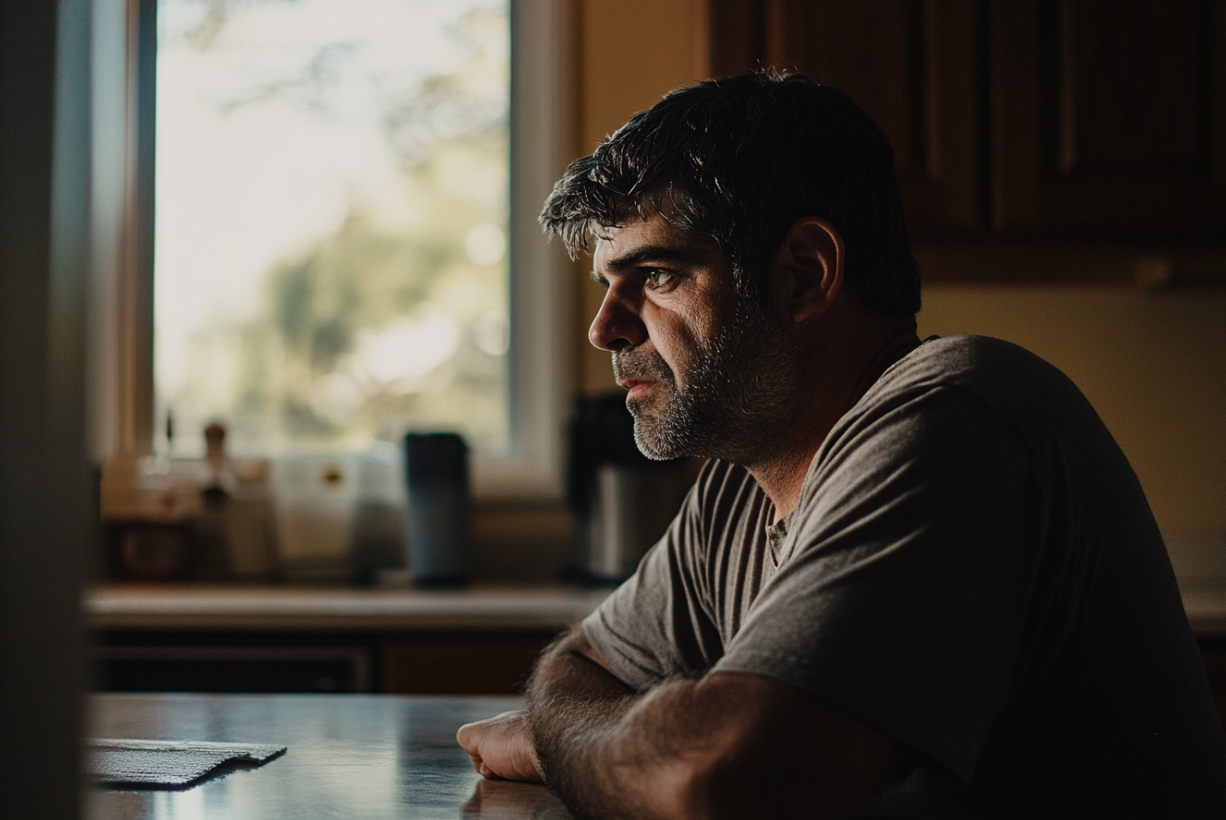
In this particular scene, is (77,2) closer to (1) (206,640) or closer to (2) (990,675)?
(2) (990,675)

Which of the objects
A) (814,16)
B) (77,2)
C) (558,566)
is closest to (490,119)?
(814,16)

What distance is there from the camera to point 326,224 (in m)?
2.67

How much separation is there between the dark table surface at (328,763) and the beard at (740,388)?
375mm

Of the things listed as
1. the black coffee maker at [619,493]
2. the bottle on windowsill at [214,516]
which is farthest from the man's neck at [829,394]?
the bottle on windowsill at [214,516]

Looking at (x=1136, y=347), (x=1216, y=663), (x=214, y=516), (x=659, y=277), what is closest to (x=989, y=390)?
(x=659, y=277)

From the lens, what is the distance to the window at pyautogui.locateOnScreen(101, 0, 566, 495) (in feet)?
8.65

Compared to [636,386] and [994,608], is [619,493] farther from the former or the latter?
[994,608]

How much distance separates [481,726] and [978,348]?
0.54 m

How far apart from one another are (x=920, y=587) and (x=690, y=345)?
0.45m

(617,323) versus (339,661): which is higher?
(617,323)

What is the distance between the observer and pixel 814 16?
79.4 inches

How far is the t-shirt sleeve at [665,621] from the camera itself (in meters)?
1.12

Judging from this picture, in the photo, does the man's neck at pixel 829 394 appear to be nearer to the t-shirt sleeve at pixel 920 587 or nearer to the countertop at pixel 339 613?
the t-shirt sleeve at pixel 920 587

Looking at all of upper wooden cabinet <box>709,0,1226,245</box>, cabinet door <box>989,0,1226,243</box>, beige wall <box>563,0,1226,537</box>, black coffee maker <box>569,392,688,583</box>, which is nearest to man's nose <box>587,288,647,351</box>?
black coffee maker <box>569,392,688,583</box>
